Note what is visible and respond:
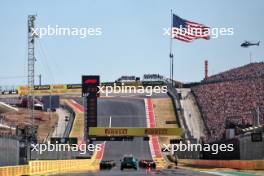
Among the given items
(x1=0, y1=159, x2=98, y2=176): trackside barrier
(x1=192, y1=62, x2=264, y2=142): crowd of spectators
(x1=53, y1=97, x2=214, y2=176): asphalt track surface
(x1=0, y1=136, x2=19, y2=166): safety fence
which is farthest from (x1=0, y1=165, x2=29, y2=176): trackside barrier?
(x1=192, y1=62, x2=264, y2=142): crowd of spectators

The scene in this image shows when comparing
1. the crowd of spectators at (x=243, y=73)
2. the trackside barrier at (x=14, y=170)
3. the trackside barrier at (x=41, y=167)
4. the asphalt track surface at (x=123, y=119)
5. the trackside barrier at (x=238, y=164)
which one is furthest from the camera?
the crowd of spectators at (x=243, y=73)

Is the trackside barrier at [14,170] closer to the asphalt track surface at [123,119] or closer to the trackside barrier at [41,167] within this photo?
the trackside barrier at [41,167]

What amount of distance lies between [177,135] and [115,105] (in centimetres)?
3479

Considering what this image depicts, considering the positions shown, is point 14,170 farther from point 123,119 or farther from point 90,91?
point 123,119

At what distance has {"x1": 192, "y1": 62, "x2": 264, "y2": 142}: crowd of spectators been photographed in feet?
349

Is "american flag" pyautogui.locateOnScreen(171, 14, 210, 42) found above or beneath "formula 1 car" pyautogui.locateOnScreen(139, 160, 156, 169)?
above

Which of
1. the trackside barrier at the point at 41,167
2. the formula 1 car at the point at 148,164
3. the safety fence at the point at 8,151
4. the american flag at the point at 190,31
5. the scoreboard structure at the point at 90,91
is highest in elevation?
the american flag at the point at 190,31

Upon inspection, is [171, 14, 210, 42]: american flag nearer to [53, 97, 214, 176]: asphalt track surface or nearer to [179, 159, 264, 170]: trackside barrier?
[179, 159, 264, 170]: trackside barrier

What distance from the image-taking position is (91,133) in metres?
99.8

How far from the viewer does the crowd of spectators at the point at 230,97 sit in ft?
349

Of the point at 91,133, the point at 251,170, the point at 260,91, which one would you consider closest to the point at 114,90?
the point at 260,91

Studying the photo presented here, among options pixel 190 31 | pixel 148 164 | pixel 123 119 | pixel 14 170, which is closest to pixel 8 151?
pixel 14 170

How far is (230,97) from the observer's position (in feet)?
409

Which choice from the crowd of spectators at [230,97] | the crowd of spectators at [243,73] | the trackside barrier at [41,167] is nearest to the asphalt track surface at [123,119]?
the crowd of spectators at [230,97]
